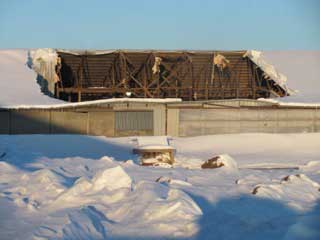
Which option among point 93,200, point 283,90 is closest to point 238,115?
point 283,90

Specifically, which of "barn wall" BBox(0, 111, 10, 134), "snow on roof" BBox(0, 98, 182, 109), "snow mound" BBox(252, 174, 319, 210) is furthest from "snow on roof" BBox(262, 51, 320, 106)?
"snow mound" BBox(252, 174, 319, 210)

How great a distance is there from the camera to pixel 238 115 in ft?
92.3

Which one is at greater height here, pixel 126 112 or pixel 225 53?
pixel 225 53

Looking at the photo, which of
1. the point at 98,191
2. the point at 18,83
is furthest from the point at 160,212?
the point at 18,83

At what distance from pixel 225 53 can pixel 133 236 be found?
2446 centimetres

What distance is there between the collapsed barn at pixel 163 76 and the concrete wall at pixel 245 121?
3358mm

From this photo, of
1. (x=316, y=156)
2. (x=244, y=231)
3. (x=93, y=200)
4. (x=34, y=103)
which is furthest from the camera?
(x=34, y=103)

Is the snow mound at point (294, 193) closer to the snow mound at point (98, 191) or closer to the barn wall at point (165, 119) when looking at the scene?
the snow mound at point (98, 191)

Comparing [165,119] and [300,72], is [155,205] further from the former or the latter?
[300,72]

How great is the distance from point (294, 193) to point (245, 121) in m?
18.5

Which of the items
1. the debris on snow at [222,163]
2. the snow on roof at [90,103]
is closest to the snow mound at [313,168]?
the debris on snow at [222,163]

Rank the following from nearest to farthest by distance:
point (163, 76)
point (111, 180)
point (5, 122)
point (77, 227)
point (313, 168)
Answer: point (77, 227)
point (111, 180)
point (313, 168)
point (5, 122)
point (163, 76)

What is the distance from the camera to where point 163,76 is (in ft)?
105

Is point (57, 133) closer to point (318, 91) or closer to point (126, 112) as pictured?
point (126, 112)
